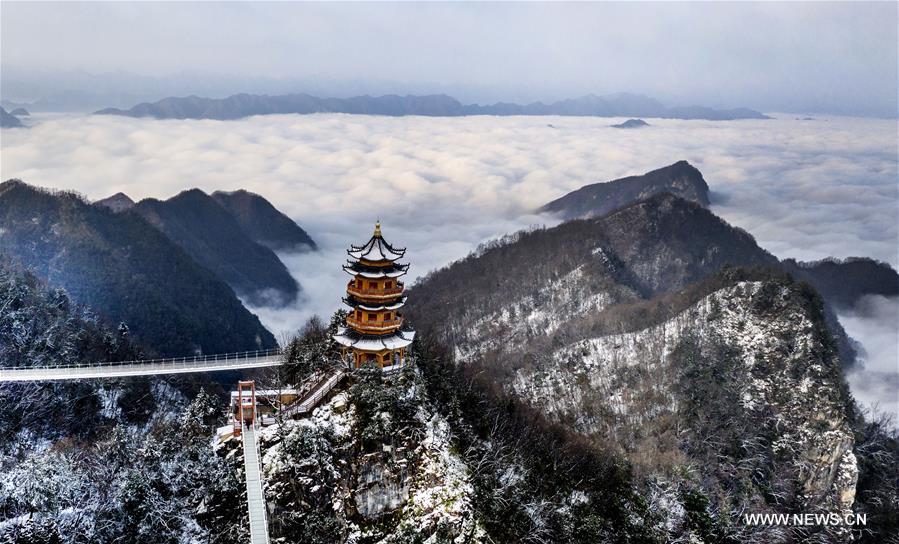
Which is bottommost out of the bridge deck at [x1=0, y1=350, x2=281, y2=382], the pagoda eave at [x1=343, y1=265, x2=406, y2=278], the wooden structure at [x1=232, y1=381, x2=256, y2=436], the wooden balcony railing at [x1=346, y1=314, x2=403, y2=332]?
the bridge deck at [x1=0, y1=350, x2=281, y2=382]

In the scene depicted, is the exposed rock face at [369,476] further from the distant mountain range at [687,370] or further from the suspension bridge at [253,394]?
the distant mountain range at [687,370]

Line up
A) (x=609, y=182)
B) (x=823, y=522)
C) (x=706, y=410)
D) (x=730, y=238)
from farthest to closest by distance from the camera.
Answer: (x=609, y=182), (x=730, y=238), (x=706, y=410), (x=823, y=522)

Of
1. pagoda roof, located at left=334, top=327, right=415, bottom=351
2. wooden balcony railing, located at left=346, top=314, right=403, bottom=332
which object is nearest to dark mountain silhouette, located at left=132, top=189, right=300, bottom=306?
pagoda roof, located at left=334, top=327, right=415, bottom=351

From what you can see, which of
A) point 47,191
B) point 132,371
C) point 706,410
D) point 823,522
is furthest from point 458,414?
point 47,191

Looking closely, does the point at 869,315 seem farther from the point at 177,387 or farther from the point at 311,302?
the point at 177,387

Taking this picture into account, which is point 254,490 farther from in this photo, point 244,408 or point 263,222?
point 263,222

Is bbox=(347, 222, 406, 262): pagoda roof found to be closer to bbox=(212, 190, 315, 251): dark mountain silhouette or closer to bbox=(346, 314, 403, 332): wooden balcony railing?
bbox=(346, 314, 403, 332): wooden balcony railing

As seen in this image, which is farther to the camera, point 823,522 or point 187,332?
point 187,332
